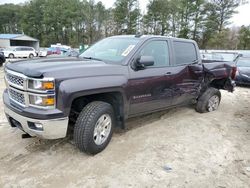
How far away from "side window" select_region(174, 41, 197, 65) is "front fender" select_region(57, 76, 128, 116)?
1730mm

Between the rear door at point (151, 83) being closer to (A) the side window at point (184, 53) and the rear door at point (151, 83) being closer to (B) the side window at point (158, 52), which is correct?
(B) the side window at point (158, 52)

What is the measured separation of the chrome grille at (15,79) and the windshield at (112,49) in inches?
56.8

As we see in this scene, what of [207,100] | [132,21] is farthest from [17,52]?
[207,100]

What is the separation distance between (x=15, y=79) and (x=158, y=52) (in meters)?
2.58

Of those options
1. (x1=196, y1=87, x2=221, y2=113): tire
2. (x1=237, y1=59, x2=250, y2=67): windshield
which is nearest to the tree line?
(x1=237, y1=59, x2=250, y2=67): windshield

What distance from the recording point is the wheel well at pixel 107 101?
383 cm

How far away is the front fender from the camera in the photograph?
10.4ft

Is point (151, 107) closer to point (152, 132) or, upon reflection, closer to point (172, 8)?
point (152, 132)

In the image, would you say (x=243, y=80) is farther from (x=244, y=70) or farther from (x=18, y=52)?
(x=18, y=52)

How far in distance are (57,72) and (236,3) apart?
48538 mm

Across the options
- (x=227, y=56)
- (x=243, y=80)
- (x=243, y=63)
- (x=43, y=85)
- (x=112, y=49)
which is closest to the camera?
(x=43, y=85)

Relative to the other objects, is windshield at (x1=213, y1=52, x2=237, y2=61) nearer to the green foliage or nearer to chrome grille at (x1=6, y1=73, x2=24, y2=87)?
chrome grille at (x1=6, y1=73, x2=24, y2=87)

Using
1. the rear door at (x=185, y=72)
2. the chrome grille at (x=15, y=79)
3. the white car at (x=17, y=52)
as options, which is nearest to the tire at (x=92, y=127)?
the chrome grille at (x=15, y=79)

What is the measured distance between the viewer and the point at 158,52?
4.69 meters
